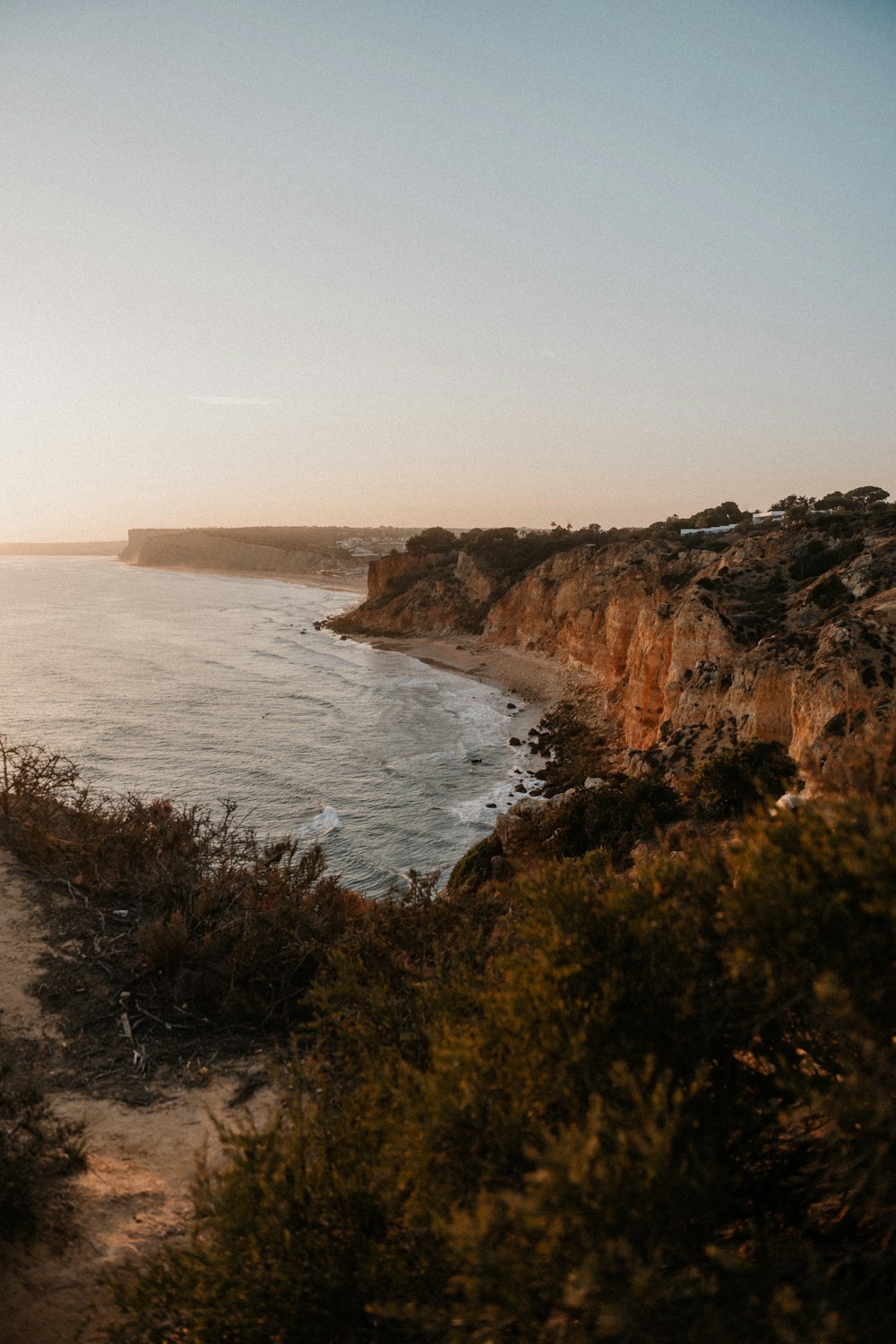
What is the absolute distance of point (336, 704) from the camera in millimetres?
44719

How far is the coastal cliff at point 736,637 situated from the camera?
687 inches

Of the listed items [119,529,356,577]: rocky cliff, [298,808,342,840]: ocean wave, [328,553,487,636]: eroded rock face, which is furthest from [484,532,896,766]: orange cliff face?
[119,529,356,577]: rocky cliff

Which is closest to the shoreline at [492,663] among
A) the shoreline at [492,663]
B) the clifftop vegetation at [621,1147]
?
the shoreline at [492,663]

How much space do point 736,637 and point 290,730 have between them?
976 inches

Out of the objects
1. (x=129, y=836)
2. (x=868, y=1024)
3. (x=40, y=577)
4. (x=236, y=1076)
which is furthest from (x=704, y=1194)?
(x=40, y=577)

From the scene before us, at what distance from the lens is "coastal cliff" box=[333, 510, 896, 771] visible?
57.2 ft

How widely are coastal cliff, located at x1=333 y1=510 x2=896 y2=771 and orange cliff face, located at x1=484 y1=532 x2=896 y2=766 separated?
54 mm

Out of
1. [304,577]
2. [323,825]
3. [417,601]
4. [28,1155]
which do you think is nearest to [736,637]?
[323,825]

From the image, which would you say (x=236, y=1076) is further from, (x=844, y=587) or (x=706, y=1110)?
(x=844, y=587)

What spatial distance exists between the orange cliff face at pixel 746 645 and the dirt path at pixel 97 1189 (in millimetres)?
12219

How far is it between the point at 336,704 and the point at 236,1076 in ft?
118

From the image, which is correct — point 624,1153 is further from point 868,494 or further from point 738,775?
point 868,494

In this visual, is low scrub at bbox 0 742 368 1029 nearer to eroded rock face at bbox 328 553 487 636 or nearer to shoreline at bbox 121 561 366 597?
eroded rock face at bbox 328 553 487 636

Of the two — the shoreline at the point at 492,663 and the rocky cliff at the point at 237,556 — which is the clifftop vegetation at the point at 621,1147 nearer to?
the shoreline at the point at 492,663
